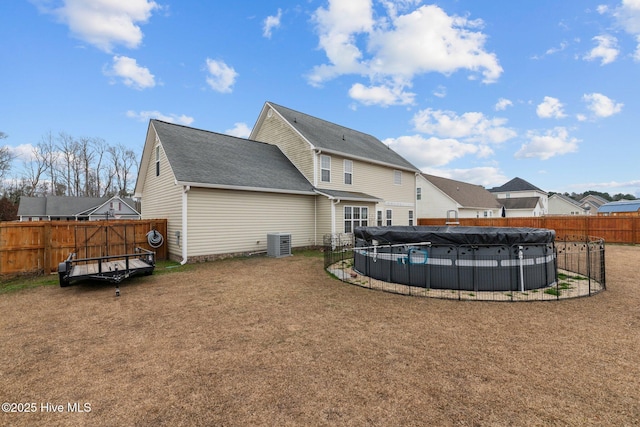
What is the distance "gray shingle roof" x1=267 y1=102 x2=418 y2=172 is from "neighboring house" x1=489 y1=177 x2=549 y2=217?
31375mm

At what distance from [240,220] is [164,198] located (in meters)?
3.69

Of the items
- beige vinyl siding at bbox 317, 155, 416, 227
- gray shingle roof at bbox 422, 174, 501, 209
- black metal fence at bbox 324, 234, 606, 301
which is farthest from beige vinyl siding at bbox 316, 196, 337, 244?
gray shingle roof at bbox 422, 174, 501, 209

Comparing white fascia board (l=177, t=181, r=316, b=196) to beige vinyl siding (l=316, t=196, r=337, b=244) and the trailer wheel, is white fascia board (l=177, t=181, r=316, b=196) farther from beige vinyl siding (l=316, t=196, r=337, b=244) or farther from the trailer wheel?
the trailer wheel

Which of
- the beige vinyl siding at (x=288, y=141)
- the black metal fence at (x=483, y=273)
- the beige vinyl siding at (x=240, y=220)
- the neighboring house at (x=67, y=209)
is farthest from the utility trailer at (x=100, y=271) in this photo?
the neighboring house at (x=67, y=209)

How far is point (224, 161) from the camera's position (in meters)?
13.4

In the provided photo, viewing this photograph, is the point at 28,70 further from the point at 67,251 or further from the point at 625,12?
the point at 625,12

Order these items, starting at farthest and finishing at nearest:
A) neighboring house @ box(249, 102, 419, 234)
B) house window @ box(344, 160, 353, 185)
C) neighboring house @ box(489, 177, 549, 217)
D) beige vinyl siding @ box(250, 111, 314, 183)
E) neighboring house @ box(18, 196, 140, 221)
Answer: neighboring house @ box(489, 177, 549, 217)
neighboring house @ box(18, 196, 140, 221)
house window @ box(344, 160, 353, 185)
beige vinyl siding @ box(250, 111, 314, 183)
neighboring house @ box(249, 102, 419, 234)

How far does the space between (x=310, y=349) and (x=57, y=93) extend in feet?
83.6

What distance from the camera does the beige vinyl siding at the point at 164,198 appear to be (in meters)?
11.4

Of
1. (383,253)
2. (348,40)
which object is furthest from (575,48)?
(383,253)

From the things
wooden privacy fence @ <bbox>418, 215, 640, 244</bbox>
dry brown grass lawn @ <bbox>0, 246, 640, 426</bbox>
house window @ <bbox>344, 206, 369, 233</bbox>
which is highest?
house window @ <bbox>344, 206, 369, 233</bbox>

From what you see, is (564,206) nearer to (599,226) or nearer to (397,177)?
(599,226)

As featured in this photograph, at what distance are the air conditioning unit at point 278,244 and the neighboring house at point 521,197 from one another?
4166 centimetres

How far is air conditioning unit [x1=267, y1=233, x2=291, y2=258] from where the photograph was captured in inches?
489
